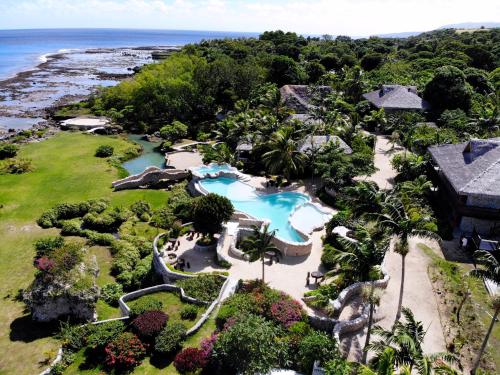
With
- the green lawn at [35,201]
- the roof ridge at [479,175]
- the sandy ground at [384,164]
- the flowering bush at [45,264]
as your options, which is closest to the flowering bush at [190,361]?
the green lawn at [35,201]

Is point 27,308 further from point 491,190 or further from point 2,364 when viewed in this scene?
point 491,190

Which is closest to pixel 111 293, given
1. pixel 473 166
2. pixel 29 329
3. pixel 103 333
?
pixel 29 329

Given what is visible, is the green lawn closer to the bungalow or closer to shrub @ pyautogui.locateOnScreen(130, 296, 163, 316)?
shrub @ pyautogui.locateOnScreen(130, 296, 163, 316)

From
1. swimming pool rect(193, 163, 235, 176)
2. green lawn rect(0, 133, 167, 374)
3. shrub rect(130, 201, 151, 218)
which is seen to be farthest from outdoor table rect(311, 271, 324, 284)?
swimming pool rect(193, 163, 235, 176)

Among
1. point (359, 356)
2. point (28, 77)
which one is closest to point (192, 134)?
point (359, 356)

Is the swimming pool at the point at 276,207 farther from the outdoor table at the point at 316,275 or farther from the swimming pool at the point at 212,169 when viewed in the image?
the outdoor table at the point at 316,275

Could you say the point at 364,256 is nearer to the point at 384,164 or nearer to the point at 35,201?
the point at 384,164
